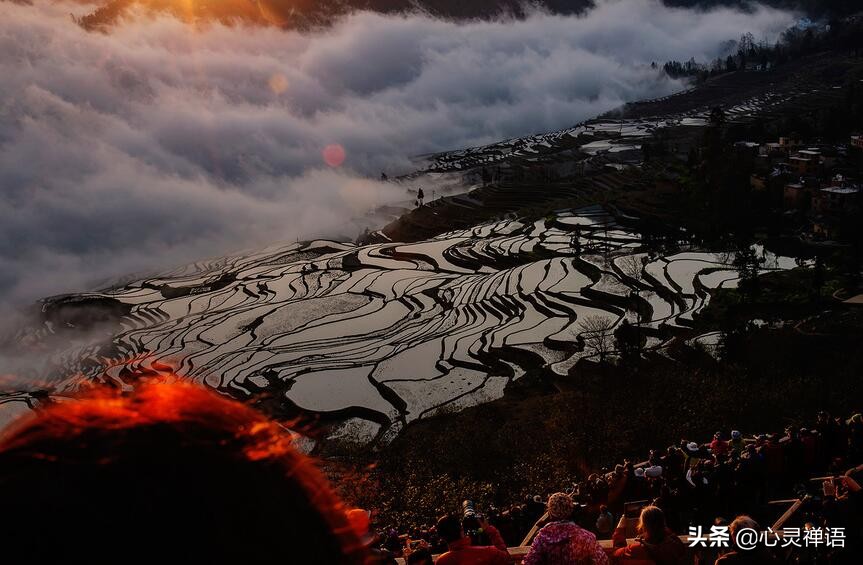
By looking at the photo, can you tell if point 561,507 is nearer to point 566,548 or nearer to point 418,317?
point 566,548

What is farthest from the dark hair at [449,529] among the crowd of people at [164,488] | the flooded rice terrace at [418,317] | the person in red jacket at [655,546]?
the flooded rice terrace at [418,317]

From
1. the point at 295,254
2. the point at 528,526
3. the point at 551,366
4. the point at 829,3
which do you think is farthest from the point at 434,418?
the point at 829,3

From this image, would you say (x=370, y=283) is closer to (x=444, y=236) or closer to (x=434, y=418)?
(x=444, y=236)

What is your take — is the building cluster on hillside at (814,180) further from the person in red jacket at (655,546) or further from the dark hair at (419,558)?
the dark hair at (419,558)

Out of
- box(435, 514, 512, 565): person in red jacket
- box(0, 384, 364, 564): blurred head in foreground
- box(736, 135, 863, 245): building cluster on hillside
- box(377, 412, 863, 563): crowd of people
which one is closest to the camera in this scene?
box(0, 384, 364, 564): blurred head in foreground

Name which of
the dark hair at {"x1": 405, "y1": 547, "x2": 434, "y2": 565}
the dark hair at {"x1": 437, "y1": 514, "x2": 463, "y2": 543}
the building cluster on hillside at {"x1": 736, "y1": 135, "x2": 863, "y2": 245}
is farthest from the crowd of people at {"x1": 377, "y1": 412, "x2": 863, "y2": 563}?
the building cluster on hillside at {"x1": 736, "y1": 135, "x2": 863, "y2": 245}

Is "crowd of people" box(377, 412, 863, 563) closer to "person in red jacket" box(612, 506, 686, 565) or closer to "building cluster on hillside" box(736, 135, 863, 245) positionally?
"person in red jacket" box(612, 506, 686, 565)
